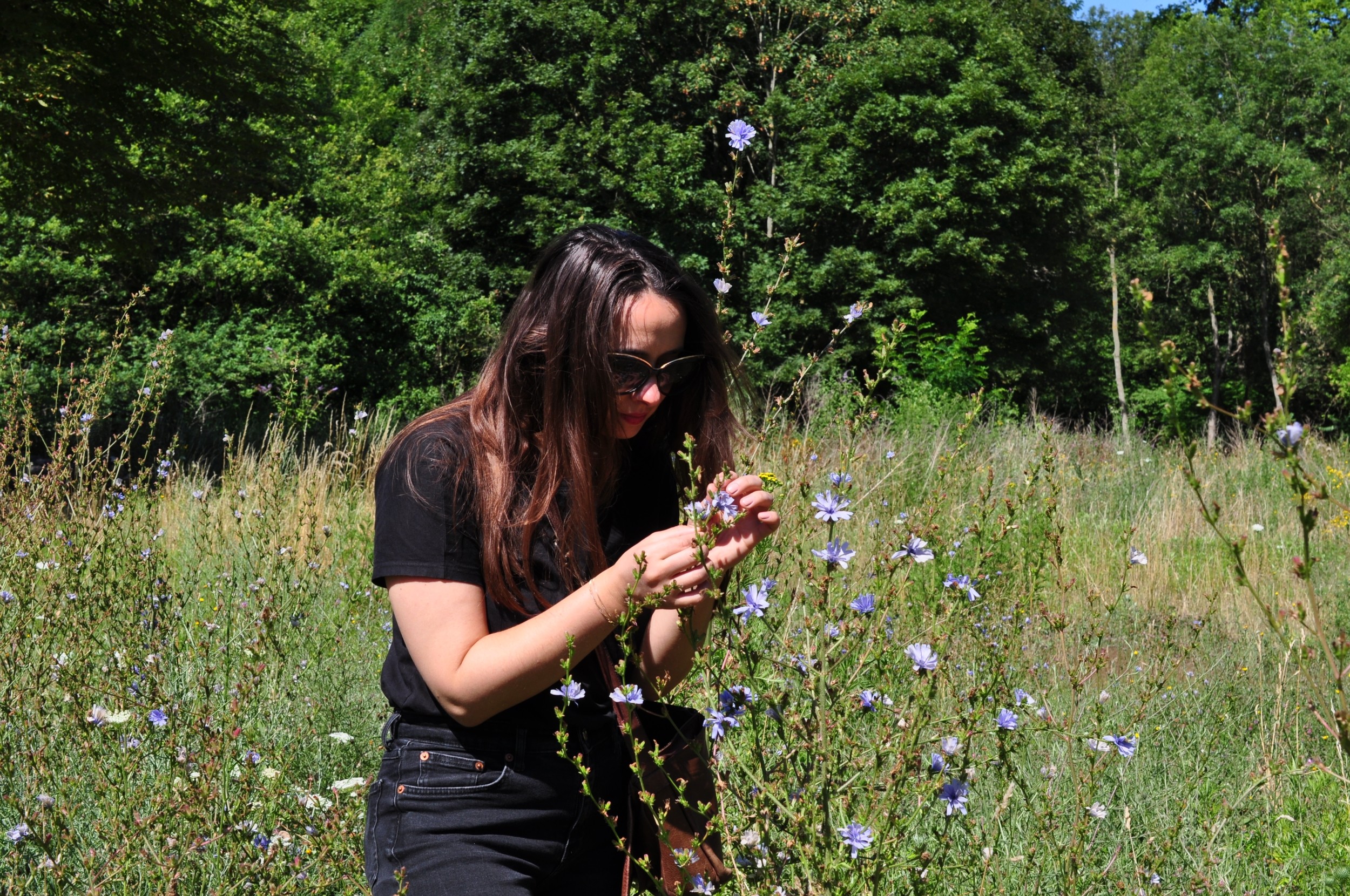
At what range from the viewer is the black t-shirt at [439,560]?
1.63 metres

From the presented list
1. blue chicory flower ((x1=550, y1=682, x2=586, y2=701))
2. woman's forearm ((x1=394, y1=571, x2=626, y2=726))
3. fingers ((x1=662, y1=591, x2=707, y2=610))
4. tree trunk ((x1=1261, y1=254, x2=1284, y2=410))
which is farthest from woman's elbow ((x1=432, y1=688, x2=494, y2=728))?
tree trunk ((x1=1261, y1=254, x2=1284, y2=410))

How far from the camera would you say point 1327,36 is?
1053 inches

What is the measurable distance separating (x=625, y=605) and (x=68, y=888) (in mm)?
1303

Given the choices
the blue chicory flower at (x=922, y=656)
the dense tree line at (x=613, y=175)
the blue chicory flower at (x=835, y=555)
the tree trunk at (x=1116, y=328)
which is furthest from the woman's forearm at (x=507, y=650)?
the tree trunk at (x=1116, y=328)

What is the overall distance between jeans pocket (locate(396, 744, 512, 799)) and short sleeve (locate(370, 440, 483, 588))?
27cm

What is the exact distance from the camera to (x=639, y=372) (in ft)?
5.92

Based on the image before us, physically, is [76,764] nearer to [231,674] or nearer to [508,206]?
[231,674]

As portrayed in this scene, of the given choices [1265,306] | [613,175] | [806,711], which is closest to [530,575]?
[806,711]

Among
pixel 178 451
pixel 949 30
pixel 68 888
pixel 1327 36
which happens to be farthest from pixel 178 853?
pixel 1327 36

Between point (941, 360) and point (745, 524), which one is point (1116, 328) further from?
point (745, 524)

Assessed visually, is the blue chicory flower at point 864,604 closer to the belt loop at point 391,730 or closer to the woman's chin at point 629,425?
the woman's chin at point 629,425

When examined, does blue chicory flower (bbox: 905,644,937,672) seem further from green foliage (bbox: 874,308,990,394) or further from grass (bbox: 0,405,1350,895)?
green foliage (bbox: 874,308,990,394)

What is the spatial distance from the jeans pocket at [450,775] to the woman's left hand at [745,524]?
21.3 inches

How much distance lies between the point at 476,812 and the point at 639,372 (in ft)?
2.45
